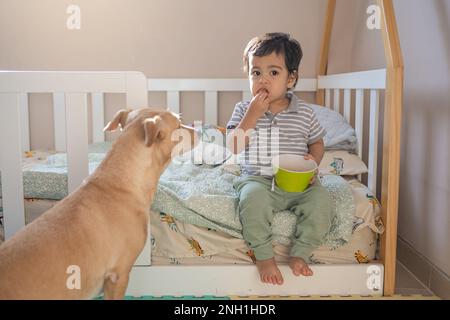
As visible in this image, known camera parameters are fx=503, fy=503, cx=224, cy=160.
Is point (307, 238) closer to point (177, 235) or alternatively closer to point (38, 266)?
point (177, 235)

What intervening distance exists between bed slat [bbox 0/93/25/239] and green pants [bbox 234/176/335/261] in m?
0.58

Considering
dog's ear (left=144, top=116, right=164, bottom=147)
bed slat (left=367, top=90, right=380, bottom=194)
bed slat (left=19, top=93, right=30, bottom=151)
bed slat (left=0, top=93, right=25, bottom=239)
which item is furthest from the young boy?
bed slat (left=19, top=93, right=30, bottom=151)

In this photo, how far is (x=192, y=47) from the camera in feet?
7.87

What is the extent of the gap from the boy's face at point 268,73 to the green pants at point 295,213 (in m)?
0.28

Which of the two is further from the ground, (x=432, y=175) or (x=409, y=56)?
(x=409, y=56)

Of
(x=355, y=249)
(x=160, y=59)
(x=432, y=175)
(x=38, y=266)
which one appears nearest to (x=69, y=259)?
(x=38, y=266)

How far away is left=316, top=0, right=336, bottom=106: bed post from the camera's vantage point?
2.17m

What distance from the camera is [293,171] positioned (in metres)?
1.33

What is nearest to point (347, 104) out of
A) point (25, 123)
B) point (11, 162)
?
point (11, 162)

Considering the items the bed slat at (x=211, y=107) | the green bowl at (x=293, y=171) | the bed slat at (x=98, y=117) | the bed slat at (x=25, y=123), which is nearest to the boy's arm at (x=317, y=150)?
the green bowl at (x=293, y=171)

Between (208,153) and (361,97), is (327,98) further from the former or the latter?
(208,153)

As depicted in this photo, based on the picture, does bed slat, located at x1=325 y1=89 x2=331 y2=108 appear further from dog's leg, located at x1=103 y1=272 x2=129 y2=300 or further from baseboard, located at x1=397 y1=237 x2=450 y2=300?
dog's leg, located at x1=103 y1=272 x2=129 y2=300
